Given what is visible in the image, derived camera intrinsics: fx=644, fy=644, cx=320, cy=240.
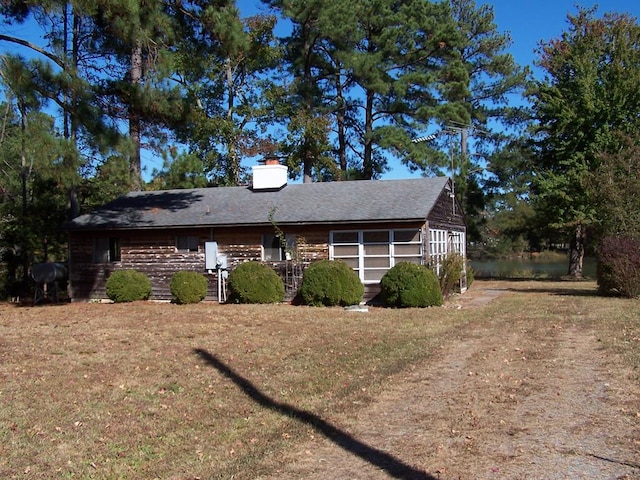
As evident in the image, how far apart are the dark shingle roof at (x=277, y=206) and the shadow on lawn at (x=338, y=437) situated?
10.5m

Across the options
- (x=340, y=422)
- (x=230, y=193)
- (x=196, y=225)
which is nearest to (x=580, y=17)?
(x=230, y=193)

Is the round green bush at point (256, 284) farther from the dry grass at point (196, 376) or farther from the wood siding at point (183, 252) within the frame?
the dry grass at point (196, 376)

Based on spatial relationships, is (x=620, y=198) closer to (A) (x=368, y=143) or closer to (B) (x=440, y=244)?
(B) (x=440, y=244)

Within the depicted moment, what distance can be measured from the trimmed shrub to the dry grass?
2.33m

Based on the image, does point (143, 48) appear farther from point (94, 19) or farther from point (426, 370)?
point (426, 370)

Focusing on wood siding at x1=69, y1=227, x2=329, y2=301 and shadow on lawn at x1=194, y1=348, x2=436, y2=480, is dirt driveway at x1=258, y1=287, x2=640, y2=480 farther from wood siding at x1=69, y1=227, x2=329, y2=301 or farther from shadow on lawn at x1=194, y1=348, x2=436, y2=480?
wood siding at x1=69, y1=227, x2=329, y2=301

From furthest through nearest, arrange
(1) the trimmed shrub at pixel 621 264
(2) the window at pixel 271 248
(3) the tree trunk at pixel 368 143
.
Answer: (3) the tree trunk at pixel 368 143 < (2) the window at pixel 271 248 < (1) the trimmed shrub at pixel 621 264

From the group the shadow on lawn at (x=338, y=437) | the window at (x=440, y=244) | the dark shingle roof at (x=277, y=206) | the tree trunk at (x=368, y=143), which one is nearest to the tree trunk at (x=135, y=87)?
the dark shingle roof at (x=277, y=206)

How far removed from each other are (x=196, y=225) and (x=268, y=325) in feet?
23.2

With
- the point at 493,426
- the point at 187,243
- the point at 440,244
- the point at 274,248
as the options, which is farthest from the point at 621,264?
the point at 493,426

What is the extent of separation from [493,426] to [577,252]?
28166 millimetres

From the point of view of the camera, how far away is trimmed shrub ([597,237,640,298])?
17.6 meters

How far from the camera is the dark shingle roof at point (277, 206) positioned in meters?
18.7

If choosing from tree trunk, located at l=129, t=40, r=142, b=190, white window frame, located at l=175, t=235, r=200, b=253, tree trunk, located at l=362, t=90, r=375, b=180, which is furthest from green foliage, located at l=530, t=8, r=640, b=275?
tree trunk, located at l=129, t=40, r=142, b=190
